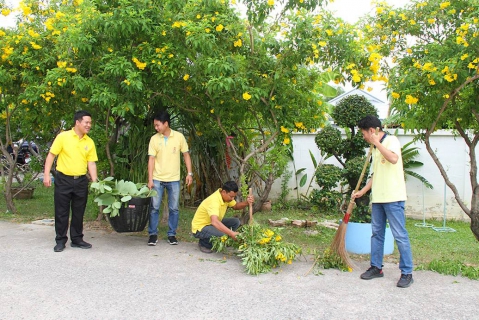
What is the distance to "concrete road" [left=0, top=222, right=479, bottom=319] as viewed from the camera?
3.73 m

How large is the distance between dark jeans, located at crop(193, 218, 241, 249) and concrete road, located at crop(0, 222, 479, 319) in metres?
0.16

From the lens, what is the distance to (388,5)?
564 centimetres

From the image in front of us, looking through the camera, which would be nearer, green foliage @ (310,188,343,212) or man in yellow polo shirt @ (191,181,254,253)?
man in yellow polo shirt @ (191,181,254,253)

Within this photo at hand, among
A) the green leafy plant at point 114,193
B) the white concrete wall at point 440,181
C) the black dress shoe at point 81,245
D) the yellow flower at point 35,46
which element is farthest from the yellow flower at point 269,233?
the white concrete wall at point 440,181

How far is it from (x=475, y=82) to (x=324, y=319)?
3236 millimetres

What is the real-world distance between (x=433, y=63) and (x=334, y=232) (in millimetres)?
3147

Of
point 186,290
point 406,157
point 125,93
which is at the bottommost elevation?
point 186,290

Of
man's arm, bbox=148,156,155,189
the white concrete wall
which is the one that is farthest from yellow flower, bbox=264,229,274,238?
the white concrete wall

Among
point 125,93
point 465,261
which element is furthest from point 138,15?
point 465,261

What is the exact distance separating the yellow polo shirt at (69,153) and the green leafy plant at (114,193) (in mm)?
319

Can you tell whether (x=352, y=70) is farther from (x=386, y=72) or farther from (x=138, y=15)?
(x=138, y=15)

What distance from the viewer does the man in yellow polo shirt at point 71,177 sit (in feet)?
18.5

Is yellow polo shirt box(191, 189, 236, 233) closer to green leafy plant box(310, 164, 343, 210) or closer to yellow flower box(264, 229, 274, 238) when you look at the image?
yellow flower box(264, 229, 274, 238)

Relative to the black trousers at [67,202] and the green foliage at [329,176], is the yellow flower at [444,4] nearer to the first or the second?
the green foliage at [329,176]
